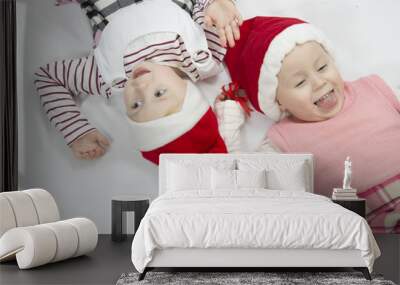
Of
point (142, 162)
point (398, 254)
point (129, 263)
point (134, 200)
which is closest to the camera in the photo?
point (129, 263)

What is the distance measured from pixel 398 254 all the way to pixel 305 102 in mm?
1603

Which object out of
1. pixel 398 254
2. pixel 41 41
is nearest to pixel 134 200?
pixel 41 41

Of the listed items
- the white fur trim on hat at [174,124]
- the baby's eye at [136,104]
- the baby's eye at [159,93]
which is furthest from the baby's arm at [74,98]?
the baby's eye at [159,93]

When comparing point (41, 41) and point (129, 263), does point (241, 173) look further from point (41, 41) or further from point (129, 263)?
point (41, 41)

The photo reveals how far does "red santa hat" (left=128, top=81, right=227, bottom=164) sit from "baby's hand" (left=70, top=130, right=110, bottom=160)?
13.2 inches

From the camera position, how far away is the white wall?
6207 millimetres

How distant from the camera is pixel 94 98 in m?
6.36

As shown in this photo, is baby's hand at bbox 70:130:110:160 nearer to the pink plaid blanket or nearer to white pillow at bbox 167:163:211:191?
white pillow at bbox 167:163:211:191

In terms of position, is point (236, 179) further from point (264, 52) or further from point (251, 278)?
point (251, 278)

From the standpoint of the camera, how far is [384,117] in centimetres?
609

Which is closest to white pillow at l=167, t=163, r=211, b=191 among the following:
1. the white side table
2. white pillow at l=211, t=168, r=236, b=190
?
white pillow at l=211, t=168, r=236, b=190

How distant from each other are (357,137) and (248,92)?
111 cm

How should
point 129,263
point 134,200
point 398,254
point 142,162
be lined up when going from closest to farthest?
point 129,263
point 398,254
point 134,200
point 142,162

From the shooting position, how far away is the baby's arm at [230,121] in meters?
6.17
